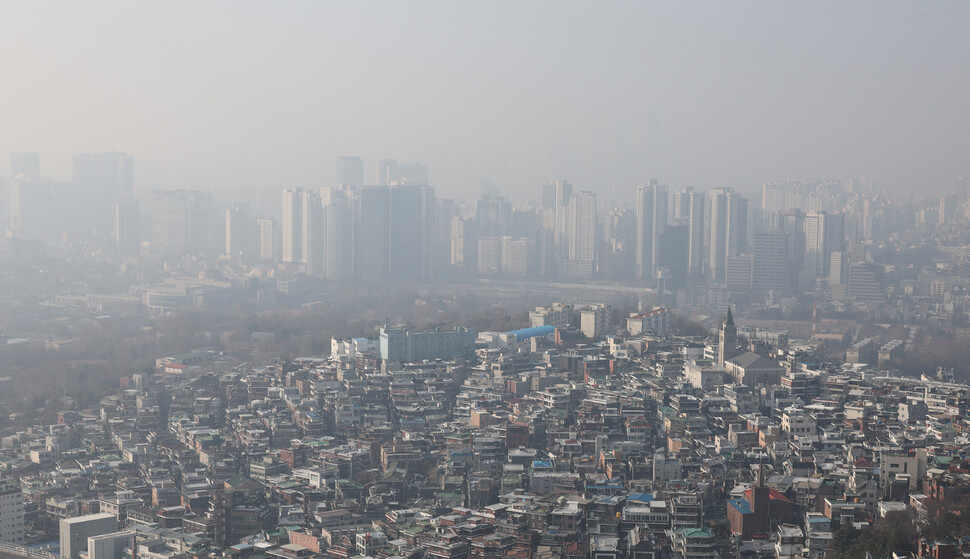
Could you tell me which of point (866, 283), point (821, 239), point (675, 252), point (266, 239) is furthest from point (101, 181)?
point (866, 283)

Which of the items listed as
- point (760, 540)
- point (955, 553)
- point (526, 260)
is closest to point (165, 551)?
point (760, 540)

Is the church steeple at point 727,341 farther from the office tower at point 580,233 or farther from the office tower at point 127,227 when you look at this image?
the office tower at point 127,227

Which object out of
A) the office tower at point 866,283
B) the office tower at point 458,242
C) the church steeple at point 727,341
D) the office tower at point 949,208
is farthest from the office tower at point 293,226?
the church steeple at point 727,341

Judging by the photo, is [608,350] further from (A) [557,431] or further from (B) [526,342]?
(A) [557,431]

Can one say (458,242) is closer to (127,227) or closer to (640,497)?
(127,227)

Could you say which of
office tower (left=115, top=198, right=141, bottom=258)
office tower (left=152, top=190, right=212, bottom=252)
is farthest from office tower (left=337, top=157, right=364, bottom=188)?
office tower (left=115, top=198, right=141, bottom=258)
